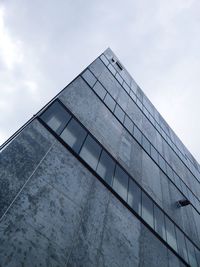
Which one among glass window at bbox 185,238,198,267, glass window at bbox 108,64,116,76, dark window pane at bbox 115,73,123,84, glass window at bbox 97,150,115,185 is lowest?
glass window at bbox 185,238,198,267

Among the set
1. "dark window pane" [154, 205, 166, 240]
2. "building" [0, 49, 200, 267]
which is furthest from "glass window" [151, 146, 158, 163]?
"dark window pane" [154, 205, 166, 240]

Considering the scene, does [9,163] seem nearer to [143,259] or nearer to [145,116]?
[143,259]

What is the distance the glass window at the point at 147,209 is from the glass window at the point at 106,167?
2.65 m

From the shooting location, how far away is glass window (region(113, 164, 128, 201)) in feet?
34.7

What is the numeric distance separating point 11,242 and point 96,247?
3038 mm

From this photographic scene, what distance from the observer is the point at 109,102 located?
15.1 m

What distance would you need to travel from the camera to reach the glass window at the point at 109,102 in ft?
48.4

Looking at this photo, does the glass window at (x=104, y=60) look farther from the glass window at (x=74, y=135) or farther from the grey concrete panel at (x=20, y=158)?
the grey concrete panel at (x=20, y=158)

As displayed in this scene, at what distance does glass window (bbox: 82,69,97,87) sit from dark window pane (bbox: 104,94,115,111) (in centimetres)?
138

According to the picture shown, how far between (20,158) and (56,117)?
329 centimetres

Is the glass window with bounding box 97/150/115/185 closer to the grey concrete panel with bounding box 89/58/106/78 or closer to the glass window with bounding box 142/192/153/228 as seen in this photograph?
the glass window with bounding box 142/192/153/228

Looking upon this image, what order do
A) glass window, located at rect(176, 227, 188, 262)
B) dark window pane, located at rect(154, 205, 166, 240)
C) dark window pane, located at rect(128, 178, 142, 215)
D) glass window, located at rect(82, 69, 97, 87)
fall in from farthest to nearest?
glass window, located at rect(82, 69, 97, 87) → glass window, located at rect(176, 227, 188, 262) → dark window pane, located at rect(154, 205, 166, 240) → dark window pane, located at rect(128, 178, 142, 215)

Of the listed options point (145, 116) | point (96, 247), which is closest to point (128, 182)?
point (96, 247)

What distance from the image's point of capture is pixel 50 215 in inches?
269
